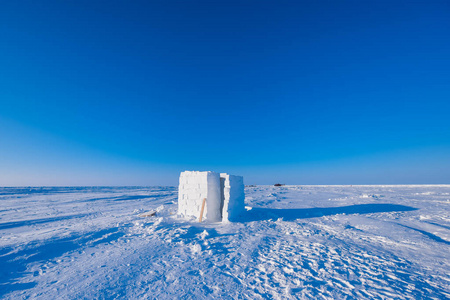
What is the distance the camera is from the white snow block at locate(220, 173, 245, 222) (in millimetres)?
11148

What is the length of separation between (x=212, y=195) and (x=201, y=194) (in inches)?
23.6

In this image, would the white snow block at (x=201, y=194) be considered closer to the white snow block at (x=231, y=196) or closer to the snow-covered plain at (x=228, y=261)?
the white snow block at (x=231, y=196)

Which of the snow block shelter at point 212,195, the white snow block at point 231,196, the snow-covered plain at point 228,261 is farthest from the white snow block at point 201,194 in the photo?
the snow-covered plain at point 228,261

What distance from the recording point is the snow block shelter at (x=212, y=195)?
1127 centimetres

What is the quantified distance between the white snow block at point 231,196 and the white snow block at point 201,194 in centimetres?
50

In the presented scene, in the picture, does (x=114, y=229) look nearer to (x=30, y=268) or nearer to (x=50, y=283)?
(x=30, y=268)

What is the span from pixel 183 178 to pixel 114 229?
171 inches

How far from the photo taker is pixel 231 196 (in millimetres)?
11258

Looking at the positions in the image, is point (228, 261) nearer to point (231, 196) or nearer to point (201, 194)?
point (231, 196)

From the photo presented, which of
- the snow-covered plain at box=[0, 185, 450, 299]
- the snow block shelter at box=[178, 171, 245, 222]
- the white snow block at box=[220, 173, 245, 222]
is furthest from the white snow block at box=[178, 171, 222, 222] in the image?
the snow-covered plain at box=[0, 185, 450, 299]

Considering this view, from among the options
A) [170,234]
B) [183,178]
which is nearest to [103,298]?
[170,234]

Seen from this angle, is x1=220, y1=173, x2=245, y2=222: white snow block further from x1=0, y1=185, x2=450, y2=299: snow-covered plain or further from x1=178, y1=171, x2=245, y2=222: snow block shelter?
x1=0, y1=185, x2=450, y2=299: snow-covered plain

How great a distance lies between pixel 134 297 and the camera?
171 inches

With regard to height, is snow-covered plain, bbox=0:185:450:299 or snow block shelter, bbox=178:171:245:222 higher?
snow block shelter, bbox=178:171:245:222
